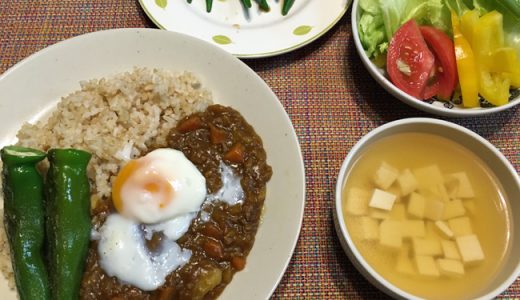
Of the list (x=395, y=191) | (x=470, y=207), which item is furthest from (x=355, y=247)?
(x=470, y=207)

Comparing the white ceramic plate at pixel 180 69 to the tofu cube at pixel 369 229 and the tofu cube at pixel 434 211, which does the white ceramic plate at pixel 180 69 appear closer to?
the tofu cube at pixel 369 229

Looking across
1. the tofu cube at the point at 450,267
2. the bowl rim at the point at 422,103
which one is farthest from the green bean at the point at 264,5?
the tofu cube at the point at 450,267

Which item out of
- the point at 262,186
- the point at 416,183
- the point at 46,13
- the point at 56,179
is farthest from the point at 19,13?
the point at 416,183

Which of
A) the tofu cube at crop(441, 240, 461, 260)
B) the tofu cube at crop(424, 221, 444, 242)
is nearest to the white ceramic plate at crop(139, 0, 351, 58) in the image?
the tofu cube at crop(424, 221, 444, 242)

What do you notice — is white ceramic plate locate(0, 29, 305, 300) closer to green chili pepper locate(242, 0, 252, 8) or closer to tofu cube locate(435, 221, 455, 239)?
green chili pepper locate(242, 0, 252, 8)

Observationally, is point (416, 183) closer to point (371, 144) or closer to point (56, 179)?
point (371, 144)

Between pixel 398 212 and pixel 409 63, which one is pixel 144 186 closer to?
pixel 398 212
